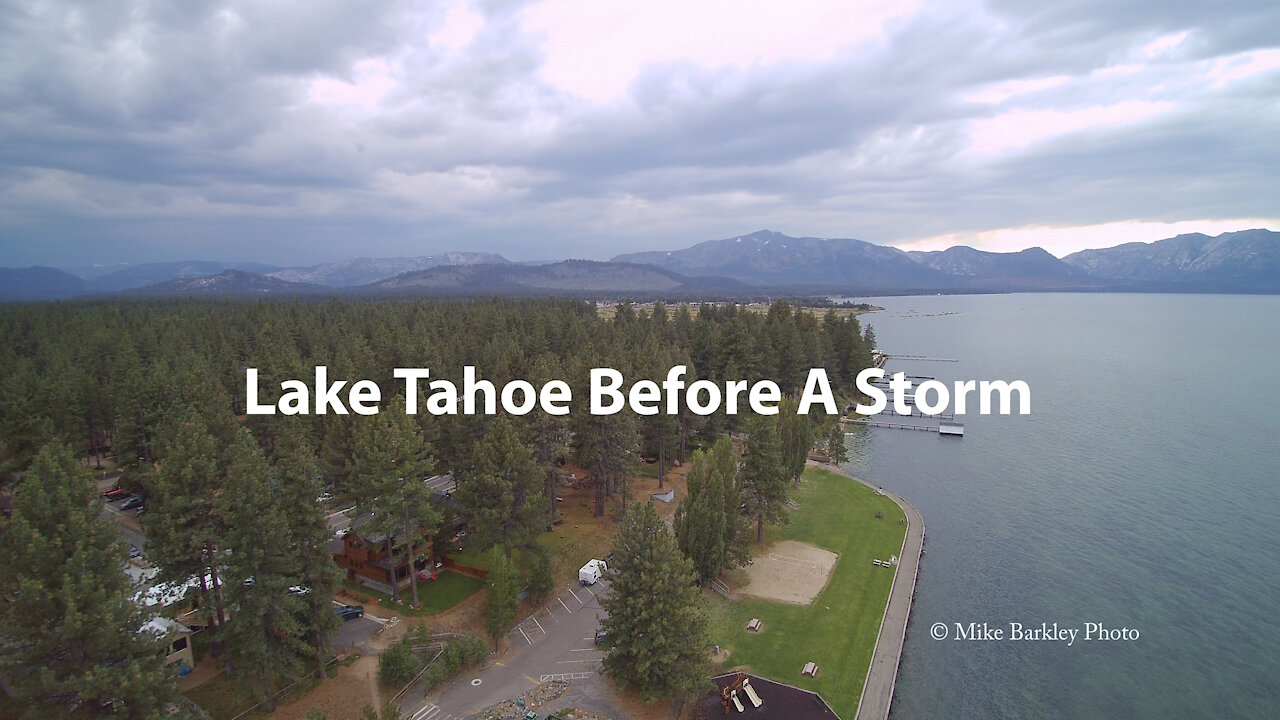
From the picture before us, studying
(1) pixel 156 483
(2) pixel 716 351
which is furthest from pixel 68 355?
(2) pixel 716 351

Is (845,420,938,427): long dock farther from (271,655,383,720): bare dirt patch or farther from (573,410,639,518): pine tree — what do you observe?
(271,655,383,720): bare dirt patch

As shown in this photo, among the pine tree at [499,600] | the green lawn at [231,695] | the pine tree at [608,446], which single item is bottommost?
the green lawn at [231,695]

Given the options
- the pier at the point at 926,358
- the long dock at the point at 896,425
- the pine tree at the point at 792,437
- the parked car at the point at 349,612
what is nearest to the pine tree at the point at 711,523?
the pine tree at the point at 792,437

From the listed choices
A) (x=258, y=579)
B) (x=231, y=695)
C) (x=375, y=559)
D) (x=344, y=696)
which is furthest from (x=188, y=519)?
(x=375, y=559)

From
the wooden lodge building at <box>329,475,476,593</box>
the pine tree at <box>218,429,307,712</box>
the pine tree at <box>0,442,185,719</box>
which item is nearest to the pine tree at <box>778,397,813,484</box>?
the wooden lodge building at <box>329,475,476,593</box>

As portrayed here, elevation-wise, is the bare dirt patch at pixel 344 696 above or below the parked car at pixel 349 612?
below

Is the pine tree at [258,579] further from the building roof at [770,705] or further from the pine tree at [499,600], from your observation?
the building roof at [770,705]

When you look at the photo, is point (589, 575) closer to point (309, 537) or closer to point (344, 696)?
point (344, 696)
